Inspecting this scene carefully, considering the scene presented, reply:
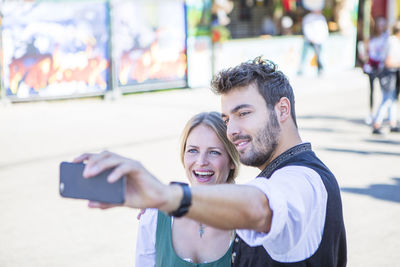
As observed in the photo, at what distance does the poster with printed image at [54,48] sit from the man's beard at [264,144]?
34.5 ft

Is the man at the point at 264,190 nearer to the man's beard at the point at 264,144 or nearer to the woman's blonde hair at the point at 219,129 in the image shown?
the man's beard at the point at 264,144

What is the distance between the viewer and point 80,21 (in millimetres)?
12750

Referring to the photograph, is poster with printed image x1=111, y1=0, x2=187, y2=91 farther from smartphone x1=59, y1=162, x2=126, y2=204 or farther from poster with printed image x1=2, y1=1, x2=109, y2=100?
smartphone x1=59, y1=162, x2=126, y2=204

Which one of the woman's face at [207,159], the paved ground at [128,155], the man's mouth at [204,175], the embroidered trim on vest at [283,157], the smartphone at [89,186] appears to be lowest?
the paved ground at [128,155]

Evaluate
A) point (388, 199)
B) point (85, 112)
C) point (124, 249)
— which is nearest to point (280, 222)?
point (124, 249)

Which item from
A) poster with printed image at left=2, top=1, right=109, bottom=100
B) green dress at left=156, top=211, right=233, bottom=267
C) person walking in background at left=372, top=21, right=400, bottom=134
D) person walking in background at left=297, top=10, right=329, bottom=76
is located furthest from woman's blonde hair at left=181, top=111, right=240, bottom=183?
person walking in background at left=297, top=10, right=329, bottom=76

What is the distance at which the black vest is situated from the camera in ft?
6.48

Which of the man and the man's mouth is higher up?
the man

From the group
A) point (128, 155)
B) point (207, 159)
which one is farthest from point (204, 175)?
point (128, 155)

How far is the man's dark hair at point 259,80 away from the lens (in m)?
2.24

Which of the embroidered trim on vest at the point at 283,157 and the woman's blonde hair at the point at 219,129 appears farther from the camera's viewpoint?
the woman's blonde hair at the point at 219,129

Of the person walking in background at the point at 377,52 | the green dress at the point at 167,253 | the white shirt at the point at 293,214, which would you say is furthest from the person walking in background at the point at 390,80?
the white shirt at the point at 293,214

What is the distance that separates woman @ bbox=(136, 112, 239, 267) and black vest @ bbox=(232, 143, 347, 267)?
1.57ft

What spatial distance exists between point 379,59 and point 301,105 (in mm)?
3017
